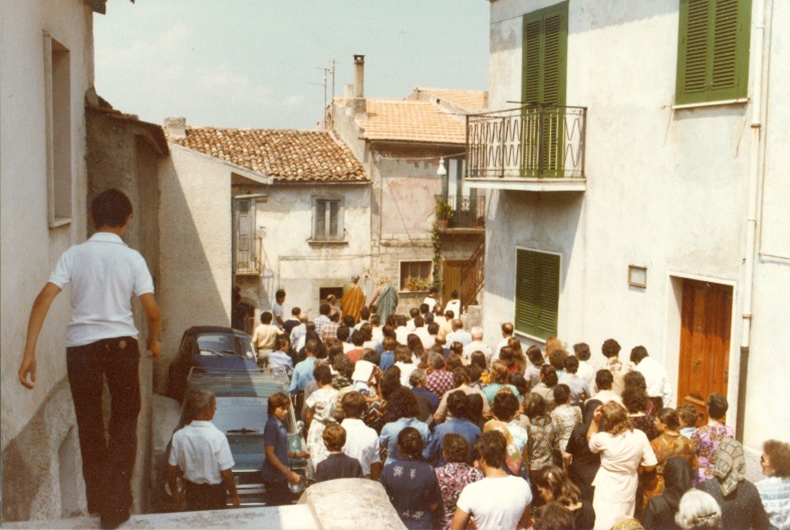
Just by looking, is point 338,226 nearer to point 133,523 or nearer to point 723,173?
point 723,173

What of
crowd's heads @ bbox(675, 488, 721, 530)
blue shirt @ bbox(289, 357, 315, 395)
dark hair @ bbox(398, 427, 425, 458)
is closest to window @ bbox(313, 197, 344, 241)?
blue shirt @ bbox(289, 357, 315, 395)

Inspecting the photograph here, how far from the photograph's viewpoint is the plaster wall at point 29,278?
15.8 feet

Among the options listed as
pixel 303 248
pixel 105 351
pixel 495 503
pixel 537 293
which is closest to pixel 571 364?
pixel 495 503

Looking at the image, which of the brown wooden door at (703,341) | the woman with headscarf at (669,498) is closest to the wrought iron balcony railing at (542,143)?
the brown wooden door at (703,341)

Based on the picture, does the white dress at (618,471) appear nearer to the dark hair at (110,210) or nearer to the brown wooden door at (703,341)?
the dark hair at (110,210)

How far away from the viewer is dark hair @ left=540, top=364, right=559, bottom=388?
26.7 feet

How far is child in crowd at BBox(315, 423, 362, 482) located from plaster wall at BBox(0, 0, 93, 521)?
74.1 inches

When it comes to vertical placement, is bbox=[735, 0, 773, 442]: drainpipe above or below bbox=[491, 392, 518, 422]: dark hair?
above

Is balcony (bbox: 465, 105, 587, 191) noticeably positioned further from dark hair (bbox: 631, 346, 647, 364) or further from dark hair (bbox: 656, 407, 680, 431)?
dark hair (bbox: 656, 407, 680, 431)

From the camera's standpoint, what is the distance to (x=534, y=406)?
7.32m

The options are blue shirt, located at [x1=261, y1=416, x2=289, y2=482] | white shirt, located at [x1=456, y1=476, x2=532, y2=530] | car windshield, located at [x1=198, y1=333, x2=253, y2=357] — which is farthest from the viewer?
car windshield, located at [x1=198, y1=333, x2=253, y2=357]

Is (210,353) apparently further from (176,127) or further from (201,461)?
(176,127)

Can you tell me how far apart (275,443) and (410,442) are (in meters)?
2.14

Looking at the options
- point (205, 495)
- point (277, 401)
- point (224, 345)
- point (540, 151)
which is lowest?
point (224, 345)
